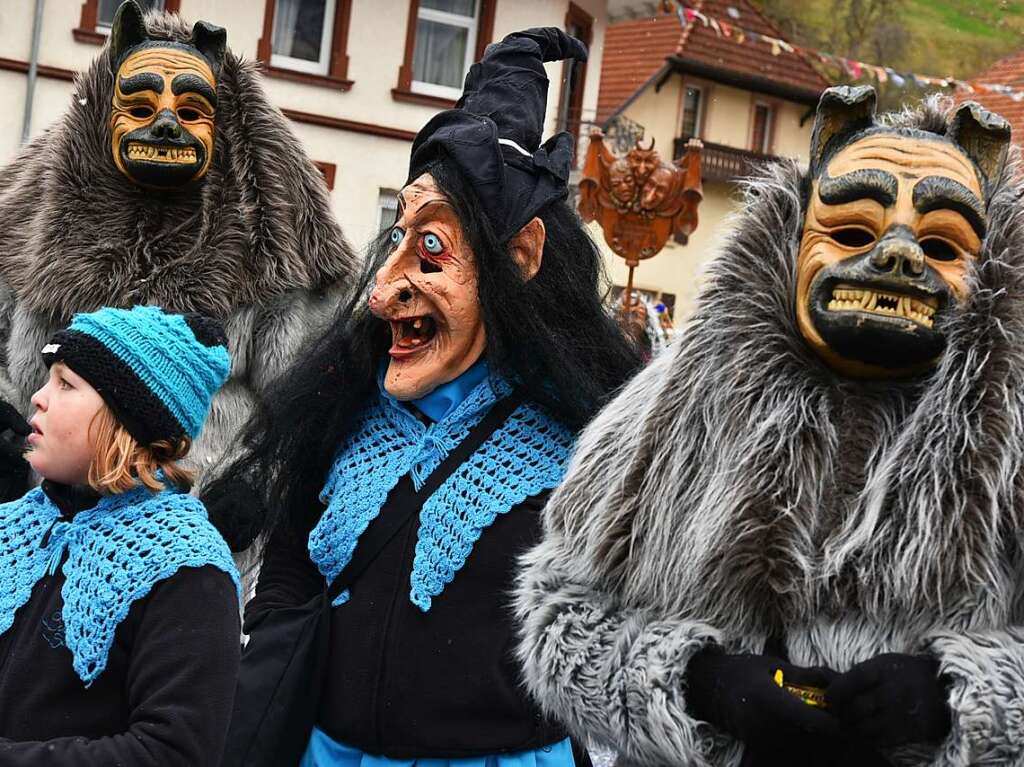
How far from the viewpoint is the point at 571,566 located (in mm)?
2740

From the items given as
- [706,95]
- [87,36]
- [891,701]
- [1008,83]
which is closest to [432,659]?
[891,701]

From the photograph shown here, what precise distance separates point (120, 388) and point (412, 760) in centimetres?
95

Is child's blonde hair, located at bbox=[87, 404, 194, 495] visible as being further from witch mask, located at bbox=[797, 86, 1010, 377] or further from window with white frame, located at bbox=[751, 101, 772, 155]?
window with white frame, located at bbox=[751, 101, 772, 155]

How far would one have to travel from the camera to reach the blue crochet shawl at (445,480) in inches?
123

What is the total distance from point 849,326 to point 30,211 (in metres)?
3.50

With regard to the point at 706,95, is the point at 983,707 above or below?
below

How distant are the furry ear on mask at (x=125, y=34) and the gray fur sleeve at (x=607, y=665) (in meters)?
2.98

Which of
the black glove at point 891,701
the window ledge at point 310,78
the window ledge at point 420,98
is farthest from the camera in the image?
the window ledge at point 420,98

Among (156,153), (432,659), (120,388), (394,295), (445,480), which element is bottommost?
(432,659)

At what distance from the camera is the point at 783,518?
2.51 metres

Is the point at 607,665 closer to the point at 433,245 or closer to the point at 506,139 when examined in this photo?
the point at 433,245

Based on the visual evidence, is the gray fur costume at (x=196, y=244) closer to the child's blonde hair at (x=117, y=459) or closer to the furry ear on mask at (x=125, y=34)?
the furry ear on mask at (x=125, y=34)

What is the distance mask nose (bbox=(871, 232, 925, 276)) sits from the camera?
2.49m

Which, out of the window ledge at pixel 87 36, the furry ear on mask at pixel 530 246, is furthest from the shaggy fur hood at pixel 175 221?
the window ledge at pixel 87 36
